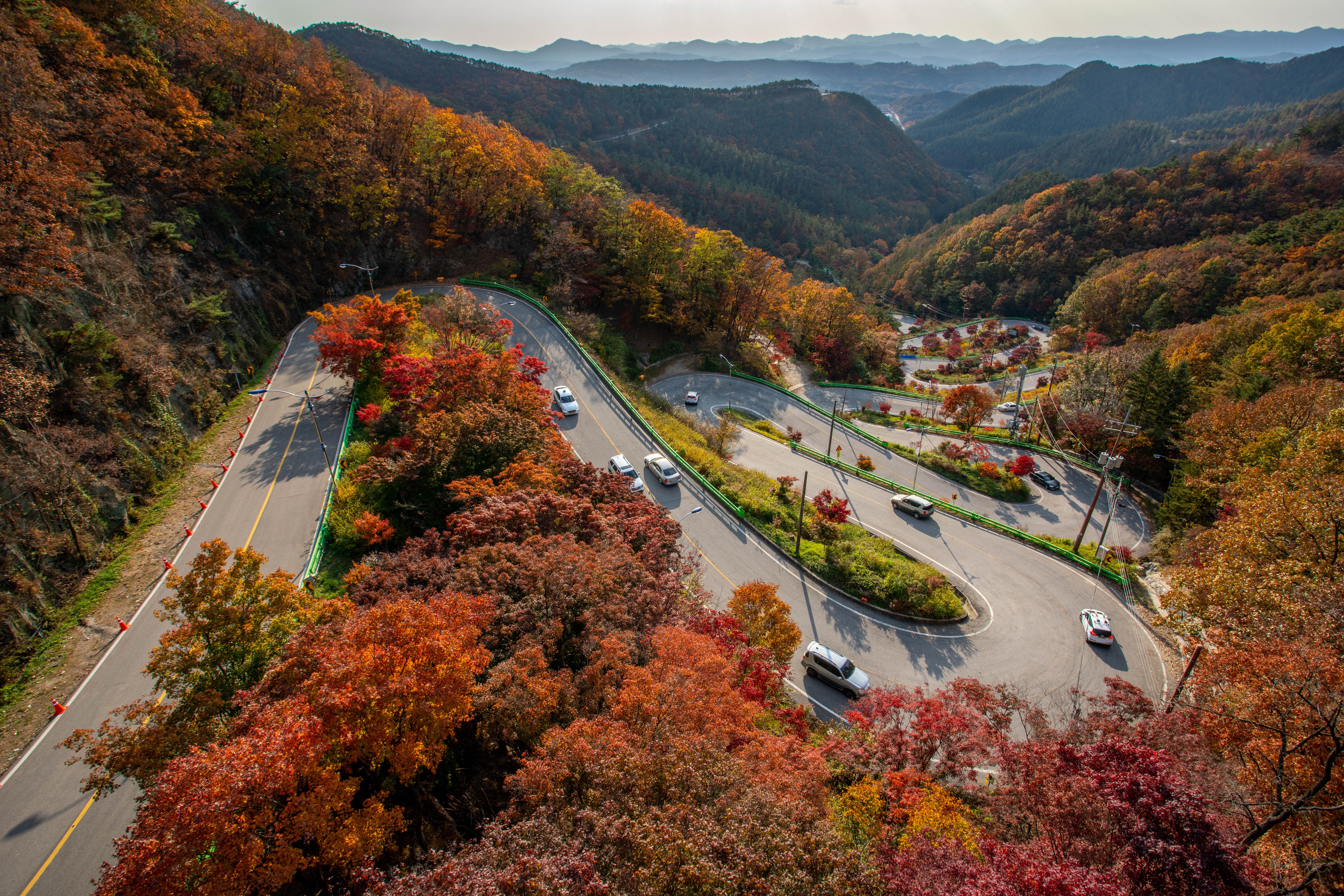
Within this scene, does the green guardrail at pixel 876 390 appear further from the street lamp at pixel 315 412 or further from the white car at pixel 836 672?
the street lamp at pixel 315 412

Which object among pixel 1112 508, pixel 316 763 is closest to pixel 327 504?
pixel 316 763

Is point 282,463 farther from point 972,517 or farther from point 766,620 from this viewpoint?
point 972,517

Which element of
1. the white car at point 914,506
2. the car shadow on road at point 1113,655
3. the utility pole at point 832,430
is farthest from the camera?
the utility pole at point 832,430

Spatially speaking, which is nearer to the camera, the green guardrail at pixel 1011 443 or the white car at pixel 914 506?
the white car at pixel 914 506

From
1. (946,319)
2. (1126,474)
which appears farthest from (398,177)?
(946,319)

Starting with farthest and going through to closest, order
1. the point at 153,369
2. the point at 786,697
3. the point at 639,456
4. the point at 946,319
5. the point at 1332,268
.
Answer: the point at 946,319 → the point at 1332,268 → the point at 639,456 → the point at 153,369 → the point at 786,697

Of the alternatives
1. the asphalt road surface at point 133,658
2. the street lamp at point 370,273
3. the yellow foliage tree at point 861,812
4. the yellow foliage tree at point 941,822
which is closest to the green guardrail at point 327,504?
the asphalt road surface at point 133,658

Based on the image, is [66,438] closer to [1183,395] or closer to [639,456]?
[639,456]
